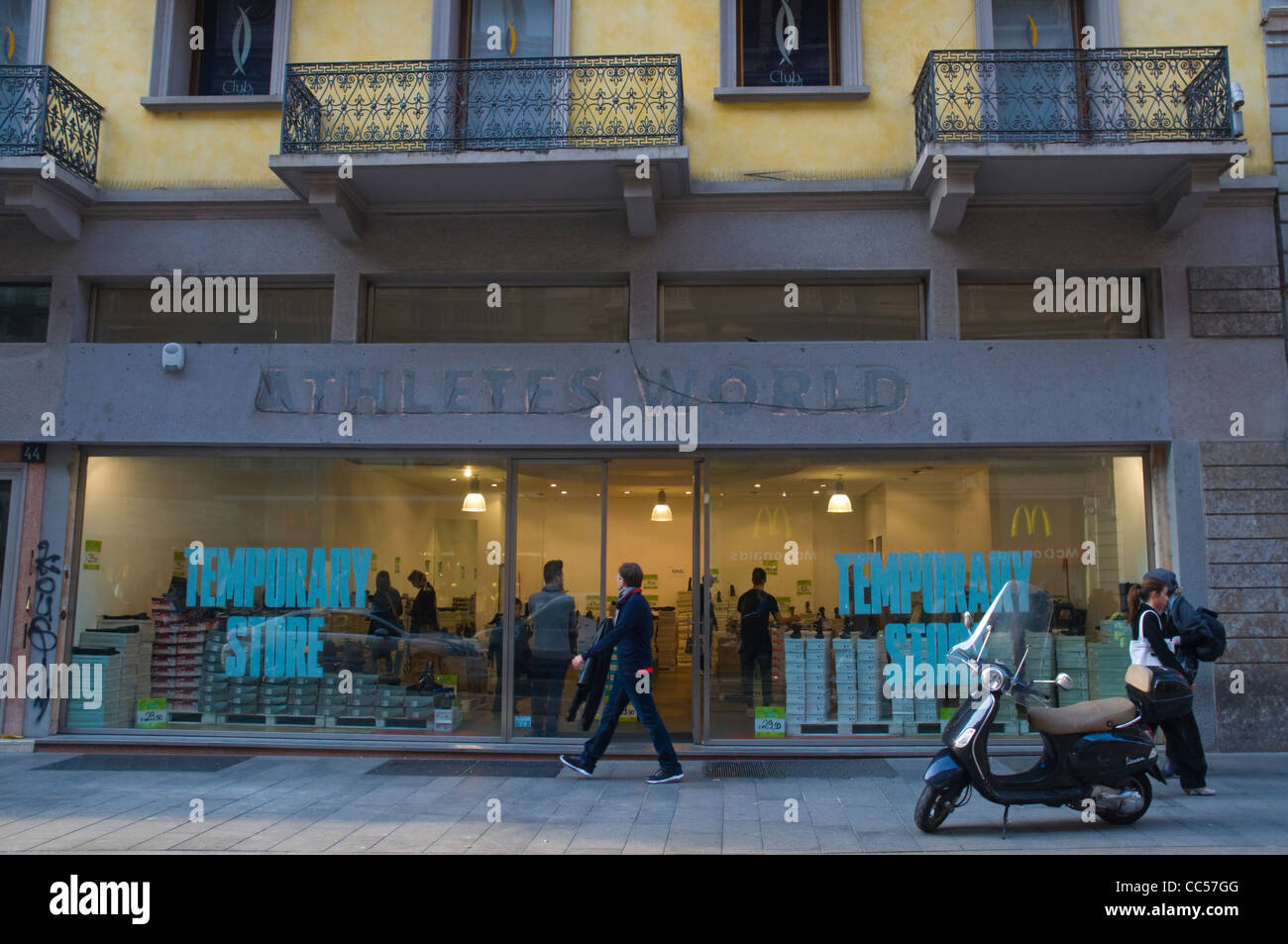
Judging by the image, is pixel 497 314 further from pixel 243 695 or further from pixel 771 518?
pixel 243 695

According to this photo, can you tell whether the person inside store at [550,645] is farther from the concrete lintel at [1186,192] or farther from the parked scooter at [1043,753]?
the concrete lintel at [1186,192]

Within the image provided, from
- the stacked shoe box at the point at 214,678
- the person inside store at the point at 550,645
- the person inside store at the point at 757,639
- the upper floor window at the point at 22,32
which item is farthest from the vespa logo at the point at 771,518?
the upper floor window at the point at 22,32

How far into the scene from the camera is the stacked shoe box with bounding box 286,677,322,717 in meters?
10.0

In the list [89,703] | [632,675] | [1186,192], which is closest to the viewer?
[632,675]

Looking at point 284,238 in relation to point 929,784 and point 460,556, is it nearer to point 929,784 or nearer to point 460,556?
point 460,556

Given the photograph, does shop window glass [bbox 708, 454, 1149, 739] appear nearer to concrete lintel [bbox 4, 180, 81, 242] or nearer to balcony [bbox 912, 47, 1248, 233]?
balcony [bbox 912, 47, 1248, 233]

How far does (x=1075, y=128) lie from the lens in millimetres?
9531

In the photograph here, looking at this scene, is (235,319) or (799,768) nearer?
(799,768)

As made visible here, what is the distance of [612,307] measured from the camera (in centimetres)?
1023

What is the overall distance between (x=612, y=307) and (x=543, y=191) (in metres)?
1.34

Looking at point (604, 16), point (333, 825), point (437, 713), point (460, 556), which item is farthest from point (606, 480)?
point (604, 16)

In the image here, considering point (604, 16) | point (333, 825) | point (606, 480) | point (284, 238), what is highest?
point (604, 16)

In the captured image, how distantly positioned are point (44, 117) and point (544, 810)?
27.1ft

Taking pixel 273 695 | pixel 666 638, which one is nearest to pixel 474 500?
pixel 666 638
